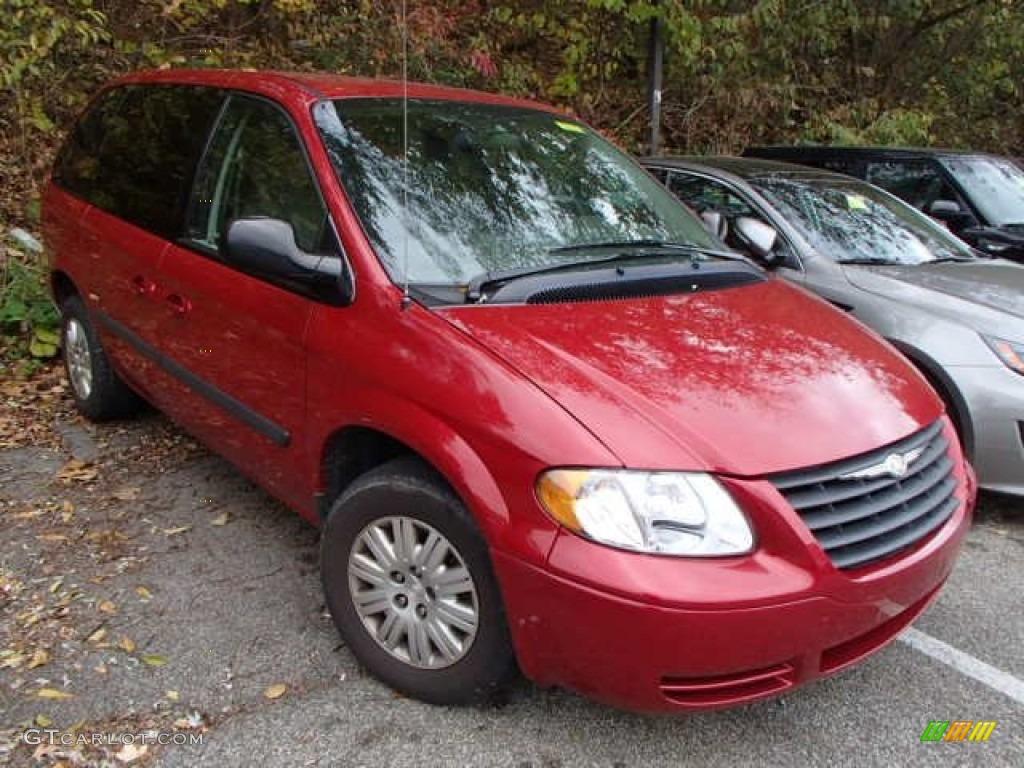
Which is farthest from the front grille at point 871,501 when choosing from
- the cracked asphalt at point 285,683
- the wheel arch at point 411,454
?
the wheel arch at point 411,454

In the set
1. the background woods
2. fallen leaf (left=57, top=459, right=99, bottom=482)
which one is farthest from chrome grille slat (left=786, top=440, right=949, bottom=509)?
the background woods

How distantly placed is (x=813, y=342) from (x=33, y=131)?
7204 mm

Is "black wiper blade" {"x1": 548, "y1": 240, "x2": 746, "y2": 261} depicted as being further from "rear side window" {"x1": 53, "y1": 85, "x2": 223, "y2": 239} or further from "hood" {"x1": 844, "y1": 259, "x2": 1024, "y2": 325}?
"rear side window" {"x1": 53, "y1": 85, "x2": 223, "y2": 239}

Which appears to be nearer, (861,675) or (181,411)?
(861,675)

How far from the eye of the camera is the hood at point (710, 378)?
2.15 meters

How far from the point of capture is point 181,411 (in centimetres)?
368

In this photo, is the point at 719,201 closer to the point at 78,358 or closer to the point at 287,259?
the point at 287,259

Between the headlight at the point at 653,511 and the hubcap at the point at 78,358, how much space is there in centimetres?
333

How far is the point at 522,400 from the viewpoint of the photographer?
7.20 feet

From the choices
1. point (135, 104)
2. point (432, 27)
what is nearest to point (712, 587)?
Result: point (135, 104)

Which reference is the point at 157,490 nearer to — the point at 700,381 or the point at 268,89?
the point at 268,89

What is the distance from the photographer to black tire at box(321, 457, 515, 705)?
2303 mm

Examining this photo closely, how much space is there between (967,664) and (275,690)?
221 cm

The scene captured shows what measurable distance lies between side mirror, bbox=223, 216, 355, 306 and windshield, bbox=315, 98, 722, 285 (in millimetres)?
159
